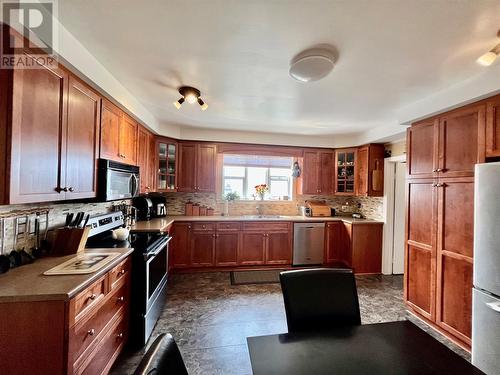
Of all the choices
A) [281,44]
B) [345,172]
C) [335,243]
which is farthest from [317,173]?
[281,44]

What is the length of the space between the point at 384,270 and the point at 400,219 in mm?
908

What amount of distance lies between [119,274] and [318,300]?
59.2 inches

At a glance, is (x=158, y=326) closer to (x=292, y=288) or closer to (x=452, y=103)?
(x=292, y=288)

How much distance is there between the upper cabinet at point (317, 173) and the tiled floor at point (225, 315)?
5.55 feet

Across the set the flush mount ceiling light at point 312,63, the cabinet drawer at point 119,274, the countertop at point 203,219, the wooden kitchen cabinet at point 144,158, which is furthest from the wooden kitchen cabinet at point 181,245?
the flush mount ceiling light at point 312,63

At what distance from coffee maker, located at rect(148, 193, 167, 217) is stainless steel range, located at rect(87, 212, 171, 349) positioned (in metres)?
1.33

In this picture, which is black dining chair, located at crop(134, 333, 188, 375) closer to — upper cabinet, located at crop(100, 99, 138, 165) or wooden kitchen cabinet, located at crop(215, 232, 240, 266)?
upper cabinet, located at crop(100, 99, 138, 165)

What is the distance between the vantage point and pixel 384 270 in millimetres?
3902

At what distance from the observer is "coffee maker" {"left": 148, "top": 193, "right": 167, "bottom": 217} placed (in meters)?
3.91

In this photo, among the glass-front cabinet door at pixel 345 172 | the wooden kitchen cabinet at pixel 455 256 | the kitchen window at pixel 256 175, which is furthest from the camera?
the kitchen window at pixel 256 175

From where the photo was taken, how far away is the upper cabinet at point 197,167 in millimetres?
4020

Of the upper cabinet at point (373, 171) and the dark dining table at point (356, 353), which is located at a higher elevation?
the upper cabinet at point (373, 171)

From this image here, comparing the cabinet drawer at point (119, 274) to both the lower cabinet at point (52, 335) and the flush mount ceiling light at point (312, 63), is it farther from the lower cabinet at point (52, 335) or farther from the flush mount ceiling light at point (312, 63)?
the flush mount ceiling light at point (312, 63)

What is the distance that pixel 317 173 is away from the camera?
14.6 feet
